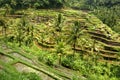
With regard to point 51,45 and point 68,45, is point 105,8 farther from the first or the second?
point 68,45

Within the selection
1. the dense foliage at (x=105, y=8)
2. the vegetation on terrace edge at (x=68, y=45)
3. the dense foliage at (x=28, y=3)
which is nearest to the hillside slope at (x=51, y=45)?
the vegetation on terrace edge at (x=68, y=45)

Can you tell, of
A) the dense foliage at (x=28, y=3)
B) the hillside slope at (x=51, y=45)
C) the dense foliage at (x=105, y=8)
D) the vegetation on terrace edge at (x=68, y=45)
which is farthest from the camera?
the dense foliage at (x=28, y=3)

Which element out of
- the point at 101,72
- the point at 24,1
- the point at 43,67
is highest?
the point at 24,1

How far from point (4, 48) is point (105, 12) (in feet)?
167

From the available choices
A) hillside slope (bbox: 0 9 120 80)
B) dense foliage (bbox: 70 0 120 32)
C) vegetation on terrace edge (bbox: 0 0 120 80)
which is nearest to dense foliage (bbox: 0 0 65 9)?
hillside slope (bbox: 0 9 120 80)

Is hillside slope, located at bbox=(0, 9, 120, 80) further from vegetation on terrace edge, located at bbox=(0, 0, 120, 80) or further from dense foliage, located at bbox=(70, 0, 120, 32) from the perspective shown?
dense foliage, located at bbox=(70, 0, 120, 32)

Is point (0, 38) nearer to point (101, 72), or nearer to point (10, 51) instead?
point (10, 51)

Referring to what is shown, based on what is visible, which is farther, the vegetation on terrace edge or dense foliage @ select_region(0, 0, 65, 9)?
dense foliage @ select_region(0, 0, 65, 9)

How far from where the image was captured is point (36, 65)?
145 feet

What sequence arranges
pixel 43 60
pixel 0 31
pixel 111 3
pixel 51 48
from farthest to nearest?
pixel 111 3 → pixel 0 31 → pixel 51 48 → pixel 43 60

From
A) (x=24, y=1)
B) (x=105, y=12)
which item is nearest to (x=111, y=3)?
(x=105, y=12)

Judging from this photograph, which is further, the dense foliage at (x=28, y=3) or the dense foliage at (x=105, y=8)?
the dense foliage at (x=28, y=3)

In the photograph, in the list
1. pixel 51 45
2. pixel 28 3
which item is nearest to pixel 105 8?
pixel 28 3

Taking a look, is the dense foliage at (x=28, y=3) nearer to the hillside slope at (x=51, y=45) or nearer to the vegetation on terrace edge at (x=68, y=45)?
the hillside slope at (x=51, y=45)
